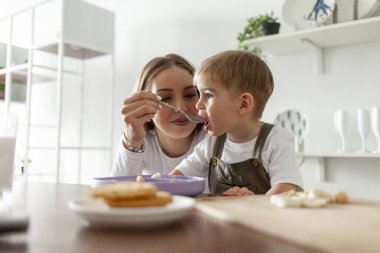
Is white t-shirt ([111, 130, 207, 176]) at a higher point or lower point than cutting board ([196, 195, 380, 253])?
higher

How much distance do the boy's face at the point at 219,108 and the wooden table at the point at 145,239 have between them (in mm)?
759

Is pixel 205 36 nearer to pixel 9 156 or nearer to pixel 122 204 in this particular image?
pixel 9 156

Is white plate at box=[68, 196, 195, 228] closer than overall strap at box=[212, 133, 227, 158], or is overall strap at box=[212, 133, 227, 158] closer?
white plate at box=[68, 196, 195, 228]

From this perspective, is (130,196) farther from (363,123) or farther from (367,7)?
(367,7)

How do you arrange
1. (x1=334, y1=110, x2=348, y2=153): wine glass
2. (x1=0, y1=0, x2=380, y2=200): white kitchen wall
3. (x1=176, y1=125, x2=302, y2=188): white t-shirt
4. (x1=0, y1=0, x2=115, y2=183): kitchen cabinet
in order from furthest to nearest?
(x1=0, y1=0, x2=115, y2=183): kitchen cabinet, (x1=0, y1=0, x2=380, y2=200): white kitchen wall, (x1=334, y1=110, x2=348, y2=153): wine glass, (x1=176, y1=125, x2=302, y2=188): white t-shirt

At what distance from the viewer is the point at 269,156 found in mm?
1103

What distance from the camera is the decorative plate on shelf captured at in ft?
7.35

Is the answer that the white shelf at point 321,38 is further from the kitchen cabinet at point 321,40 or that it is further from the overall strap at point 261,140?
the overall strap at point 261,140

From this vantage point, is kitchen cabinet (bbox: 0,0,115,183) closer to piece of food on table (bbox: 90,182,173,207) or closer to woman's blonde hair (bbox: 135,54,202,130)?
woman's blonde hair (bbox: 135,54,202,130)

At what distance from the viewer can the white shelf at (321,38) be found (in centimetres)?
198

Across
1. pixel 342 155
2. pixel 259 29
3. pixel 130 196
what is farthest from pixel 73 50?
pixel 130 196

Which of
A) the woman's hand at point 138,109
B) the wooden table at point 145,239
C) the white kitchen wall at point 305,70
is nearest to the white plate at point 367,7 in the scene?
the white kitchen wall at point 305,70

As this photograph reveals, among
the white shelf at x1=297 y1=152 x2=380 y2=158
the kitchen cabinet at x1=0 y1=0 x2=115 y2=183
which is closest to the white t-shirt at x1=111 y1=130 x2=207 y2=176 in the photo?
the white shelf at x1=297 y1=152 x2=380 y2=158

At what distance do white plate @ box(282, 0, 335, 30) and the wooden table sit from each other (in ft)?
6.71
